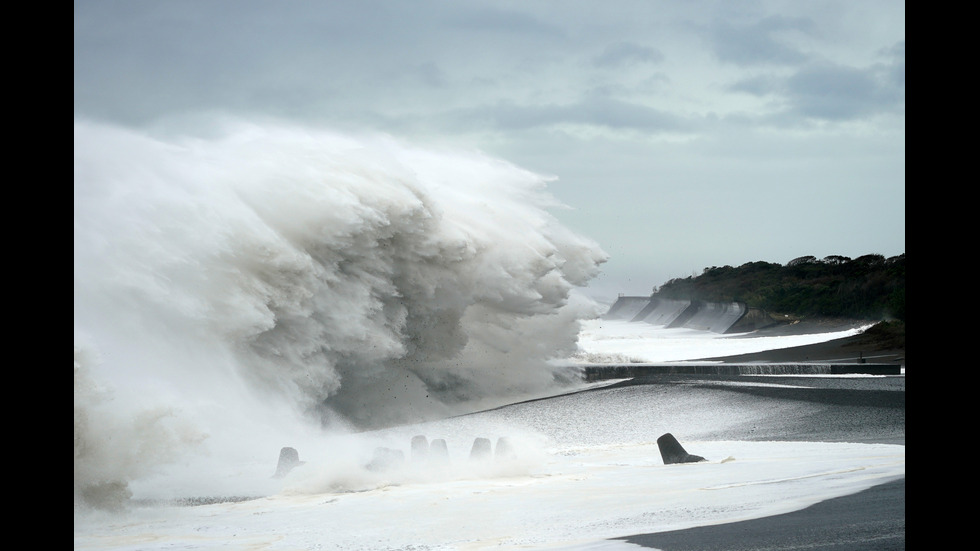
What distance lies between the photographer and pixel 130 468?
653 cm

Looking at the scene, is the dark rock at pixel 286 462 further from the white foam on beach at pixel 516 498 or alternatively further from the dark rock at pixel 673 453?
the dark rock at pixel 673 453

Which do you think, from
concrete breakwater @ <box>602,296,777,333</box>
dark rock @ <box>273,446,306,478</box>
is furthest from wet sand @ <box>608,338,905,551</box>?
concrete breakwater @ <box>602,296,777,333</box>

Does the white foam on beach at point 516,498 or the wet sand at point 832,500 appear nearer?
the wet sand at point 832,500

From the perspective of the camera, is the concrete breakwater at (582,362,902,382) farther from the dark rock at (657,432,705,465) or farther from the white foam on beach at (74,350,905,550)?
the dark rock at (657,432,705,465)

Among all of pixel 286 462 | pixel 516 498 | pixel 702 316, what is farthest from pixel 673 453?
pixel 702 316

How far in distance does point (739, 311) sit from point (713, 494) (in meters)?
54.5

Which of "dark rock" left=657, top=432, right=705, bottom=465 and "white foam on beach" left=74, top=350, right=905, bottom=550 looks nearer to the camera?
"white foam on beach" left=74, top=350, right=905, bottom=550

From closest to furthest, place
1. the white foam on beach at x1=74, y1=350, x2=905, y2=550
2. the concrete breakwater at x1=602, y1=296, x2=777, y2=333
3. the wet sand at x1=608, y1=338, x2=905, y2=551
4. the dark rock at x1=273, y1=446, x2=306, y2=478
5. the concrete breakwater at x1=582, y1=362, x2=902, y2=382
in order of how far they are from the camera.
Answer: the wet sand at x1=608, y1=338, x2=905, y2=551
the white foam on beach at x1=74, y1=350, x2=905, y2=550
the dark rock at x1=273, y1=446, x2=306, y2=478
the concrete breakwater at x1=582, y1=362, x2=902, y2=382
the concrete breakwater at x1=602, y1=296, x2=777, y2=333

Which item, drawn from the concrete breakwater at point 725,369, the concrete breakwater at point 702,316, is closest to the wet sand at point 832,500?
the concrete breakwater at point 725,369

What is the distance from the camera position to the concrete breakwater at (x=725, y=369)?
17.9 meters

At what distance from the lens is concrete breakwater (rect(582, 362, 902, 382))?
1789cm

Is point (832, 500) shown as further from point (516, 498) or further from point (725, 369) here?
point (725, 369)

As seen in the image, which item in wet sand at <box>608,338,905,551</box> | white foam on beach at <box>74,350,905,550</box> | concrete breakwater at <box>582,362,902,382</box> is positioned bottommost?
white foam on beach at <box>74,350,905,550</box>
